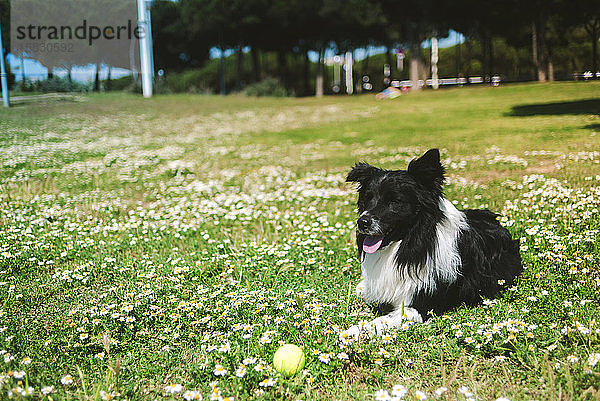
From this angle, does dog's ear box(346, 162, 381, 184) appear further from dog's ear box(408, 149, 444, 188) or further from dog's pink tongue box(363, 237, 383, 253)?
dog's pink tongue box(363, 237, 383, 253)

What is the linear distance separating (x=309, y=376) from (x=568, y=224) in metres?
4.94

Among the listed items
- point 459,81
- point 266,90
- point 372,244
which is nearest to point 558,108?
point 372,244

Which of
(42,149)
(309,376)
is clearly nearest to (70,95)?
(42,149)

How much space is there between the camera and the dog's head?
444cm

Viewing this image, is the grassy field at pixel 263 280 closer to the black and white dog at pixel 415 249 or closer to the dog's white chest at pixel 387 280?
the black and white dog at pixel 415 249

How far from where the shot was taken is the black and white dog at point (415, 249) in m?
4.48

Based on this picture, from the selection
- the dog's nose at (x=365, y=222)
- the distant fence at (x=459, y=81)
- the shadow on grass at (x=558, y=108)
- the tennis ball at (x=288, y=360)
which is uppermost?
the distant fence at (x=459, y=81)

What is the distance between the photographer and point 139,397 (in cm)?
369

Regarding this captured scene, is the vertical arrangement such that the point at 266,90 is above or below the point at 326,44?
below

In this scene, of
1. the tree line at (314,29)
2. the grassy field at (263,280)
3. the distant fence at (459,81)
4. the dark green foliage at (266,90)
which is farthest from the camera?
the dark green foliage at (266,90)

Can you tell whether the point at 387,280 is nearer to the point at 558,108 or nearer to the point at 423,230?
the point at 423,230

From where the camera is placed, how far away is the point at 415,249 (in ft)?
15.3

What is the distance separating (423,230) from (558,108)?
1316 cm

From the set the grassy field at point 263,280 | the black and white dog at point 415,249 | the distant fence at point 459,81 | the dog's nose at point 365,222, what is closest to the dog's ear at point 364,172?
the black and white dog at point 415,249
